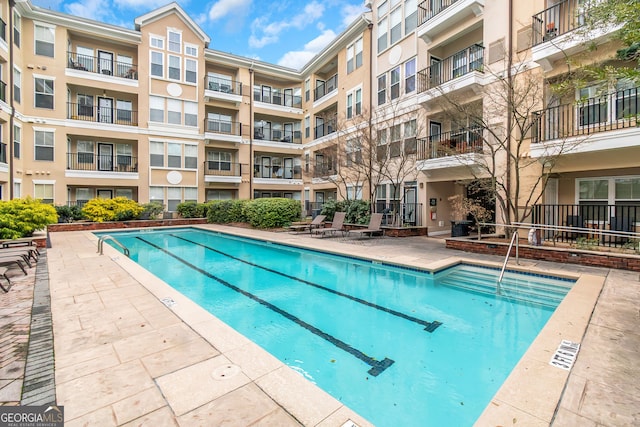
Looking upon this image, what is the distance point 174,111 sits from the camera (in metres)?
21.8

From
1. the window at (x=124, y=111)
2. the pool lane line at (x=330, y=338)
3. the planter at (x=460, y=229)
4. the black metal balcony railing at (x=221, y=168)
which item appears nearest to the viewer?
the pool lane line at (x=330, y=338)

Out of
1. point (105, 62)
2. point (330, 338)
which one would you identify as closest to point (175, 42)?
point (105, 62)

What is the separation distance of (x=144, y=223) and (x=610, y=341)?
20.9m

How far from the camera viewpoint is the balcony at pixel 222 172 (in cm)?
2261

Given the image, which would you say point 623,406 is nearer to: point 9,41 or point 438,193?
point 438,193

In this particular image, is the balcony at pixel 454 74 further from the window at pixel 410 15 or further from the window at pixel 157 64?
the window at pixel 157 64

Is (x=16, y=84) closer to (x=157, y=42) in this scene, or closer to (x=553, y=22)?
(x=157, y=42)

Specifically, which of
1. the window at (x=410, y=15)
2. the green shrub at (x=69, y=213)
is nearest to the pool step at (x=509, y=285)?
the window at (x=410, y=15)

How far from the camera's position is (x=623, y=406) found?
2391mm

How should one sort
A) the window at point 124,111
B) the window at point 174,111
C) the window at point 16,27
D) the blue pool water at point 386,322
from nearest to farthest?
the blue pool water at point 386,322 < the window at point 16,27 < the window at point 124,111 < the window at point 174,111

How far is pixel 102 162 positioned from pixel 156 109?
501cm

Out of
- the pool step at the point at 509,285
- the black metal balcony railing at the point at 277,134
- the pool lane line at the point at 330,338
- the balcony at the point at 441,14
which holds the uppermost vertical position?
the balcony at the point at 441,14

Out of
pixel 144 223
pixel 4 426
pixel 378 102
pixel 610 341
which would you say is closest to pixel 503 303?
pixel 610 341

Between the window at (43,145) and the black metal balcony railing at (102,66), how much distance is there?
454 cm
